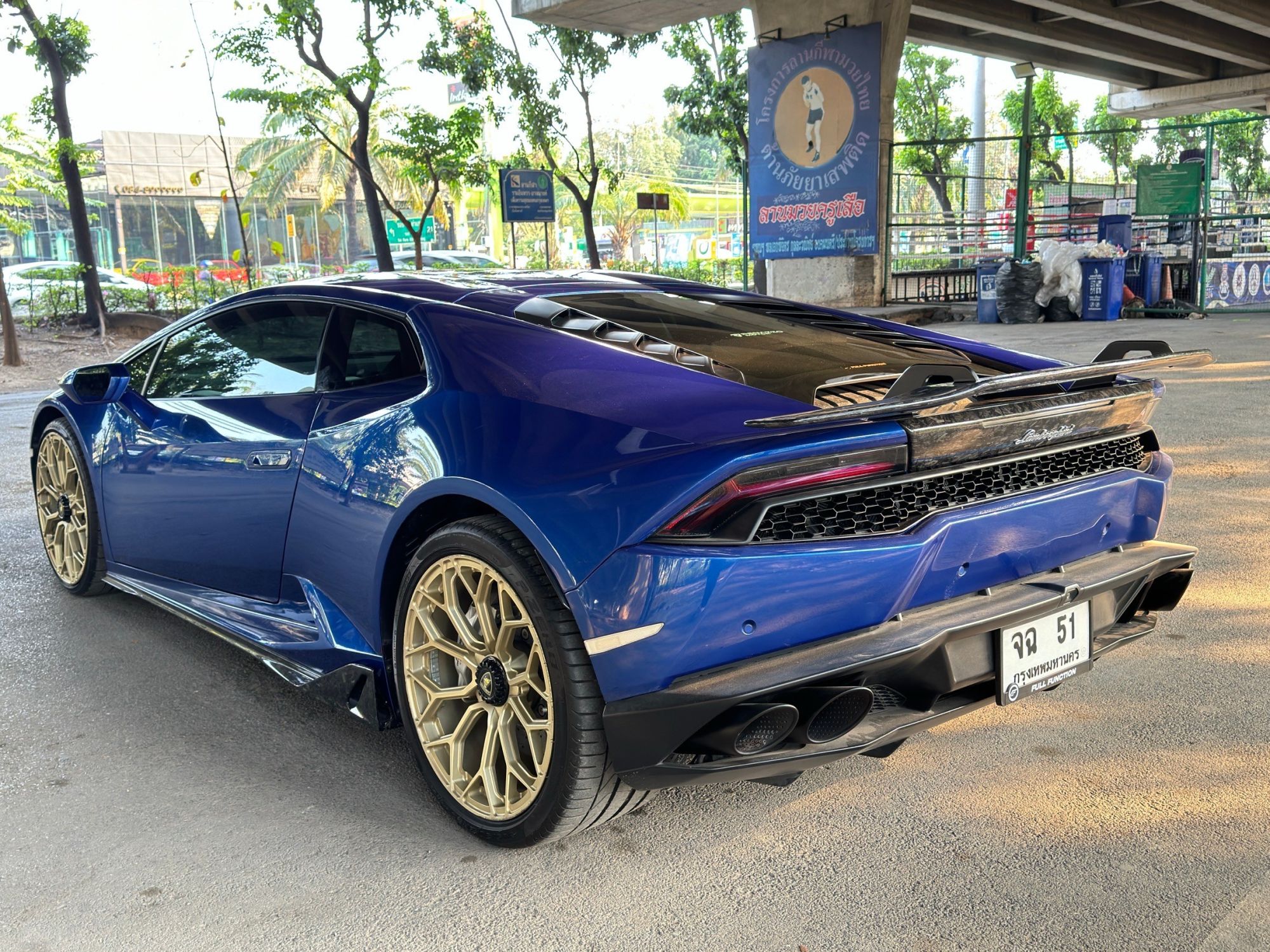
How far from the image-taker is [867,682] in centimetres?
227

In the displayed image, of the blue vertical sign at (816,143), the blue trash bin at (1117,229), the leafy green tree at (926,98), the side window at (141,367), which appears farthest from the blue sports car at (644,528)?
the leafy green tree at (926,98)

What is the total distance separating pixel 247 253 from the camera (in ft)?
71.5

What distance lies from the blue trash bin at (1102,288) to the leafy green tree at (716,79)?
9.56 meters

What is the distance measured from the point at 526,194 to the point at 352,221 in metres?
35.9

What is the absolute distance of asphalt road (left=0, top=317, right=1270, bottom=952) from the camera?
225 centimetres

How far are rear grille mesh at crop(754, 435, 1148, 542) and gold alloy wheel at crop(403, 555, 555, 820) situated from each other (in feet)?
1.92

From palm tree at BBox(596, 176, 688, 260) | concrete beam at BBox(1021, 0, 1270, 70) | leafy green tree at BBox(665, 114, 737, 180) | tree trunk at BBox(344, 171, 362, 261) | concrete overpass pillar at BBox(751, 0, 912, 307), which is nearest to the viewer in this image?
concrete overpass pillar at BBox(751, 0, 912, 307)

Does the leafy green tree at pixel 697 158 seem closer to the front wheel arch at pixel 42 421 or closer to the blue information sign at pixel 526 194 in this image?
the blue information sign at pixel 526 194

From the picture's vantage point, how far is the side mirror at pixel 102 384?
13.5 feet

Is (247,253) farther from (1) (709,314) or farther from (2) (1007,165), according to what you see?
(1) (709,314)

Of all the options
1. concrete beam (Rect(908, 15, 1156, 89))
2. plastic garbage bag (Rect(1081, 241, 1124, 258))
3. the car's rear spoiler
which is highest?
concrete beam (Rect(908, 15, 1156, 89))

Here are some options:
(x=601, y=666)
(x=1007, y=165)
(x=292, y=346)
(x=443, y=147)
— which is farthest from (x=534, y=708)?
(x=1007, y=165)

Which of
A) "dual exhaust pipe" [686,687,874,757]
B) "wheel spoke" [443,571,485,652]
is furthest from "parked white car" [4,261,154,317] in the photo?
"dual exhaust pipe" [686,687,874,757]

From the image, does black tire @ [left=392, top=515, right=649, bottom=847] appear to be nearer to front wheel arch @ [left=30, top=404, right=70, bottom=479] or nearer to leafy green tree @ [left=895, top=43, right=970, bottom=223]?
front wheel arch @ [left=30, top=404, right=70, bottom=479]
